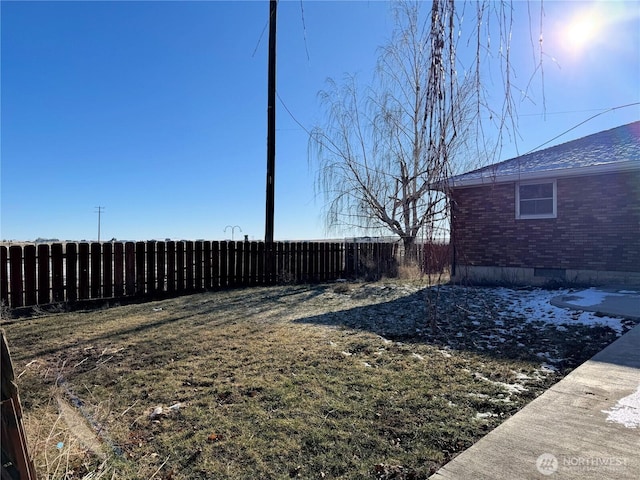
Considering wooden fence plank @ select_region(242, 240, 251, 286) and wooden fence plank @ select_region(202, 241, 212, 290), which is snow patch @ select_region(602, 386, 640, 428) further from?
wooden fence plank @ select_region(242, 240, 251, 286)

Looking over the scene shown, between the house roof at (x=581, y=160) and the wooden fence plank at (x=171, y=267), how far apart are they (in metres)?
6.48

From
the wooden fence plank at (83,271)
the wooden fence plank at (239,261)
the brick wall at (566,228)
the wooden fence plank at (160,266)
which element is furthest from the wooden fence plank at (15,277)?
the brick wall at (566,228)

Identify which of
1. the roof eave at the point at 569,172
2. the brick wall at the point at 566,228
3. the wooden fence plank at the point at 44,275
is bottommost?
the wooden fence plank at the point at 44,275

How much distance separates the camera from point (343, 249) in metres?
12.8

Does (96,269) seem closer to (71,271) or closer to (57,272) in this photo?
(71,271)

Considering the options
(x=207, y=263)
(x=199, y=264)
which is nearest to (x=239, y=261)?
(x=207, y=263)

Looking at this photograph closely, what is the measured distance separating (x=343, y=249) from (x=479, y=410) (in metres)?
10.1

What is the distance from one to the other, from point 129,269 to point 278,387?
638 cm

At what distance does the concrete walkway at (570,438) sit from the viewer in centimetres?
194

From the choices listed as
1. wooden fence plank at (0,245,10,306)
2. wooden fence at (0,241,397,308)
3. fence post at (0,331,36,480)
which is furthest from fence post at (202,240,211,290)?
fence post at (0,331,36,480)

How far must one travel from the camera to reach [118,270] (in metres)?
8.05

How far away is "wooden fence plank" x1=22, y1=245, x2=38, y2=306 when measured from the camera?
22.6 ft

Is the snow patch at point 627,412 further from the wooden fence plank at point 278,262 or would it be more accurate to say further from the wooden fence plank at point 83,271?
the wooden fence plank at point 278,262

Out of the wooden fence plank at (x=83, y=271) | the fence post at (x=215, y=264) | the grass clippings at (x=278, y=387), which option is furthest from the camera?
the fence post at (x=215, y=264)
